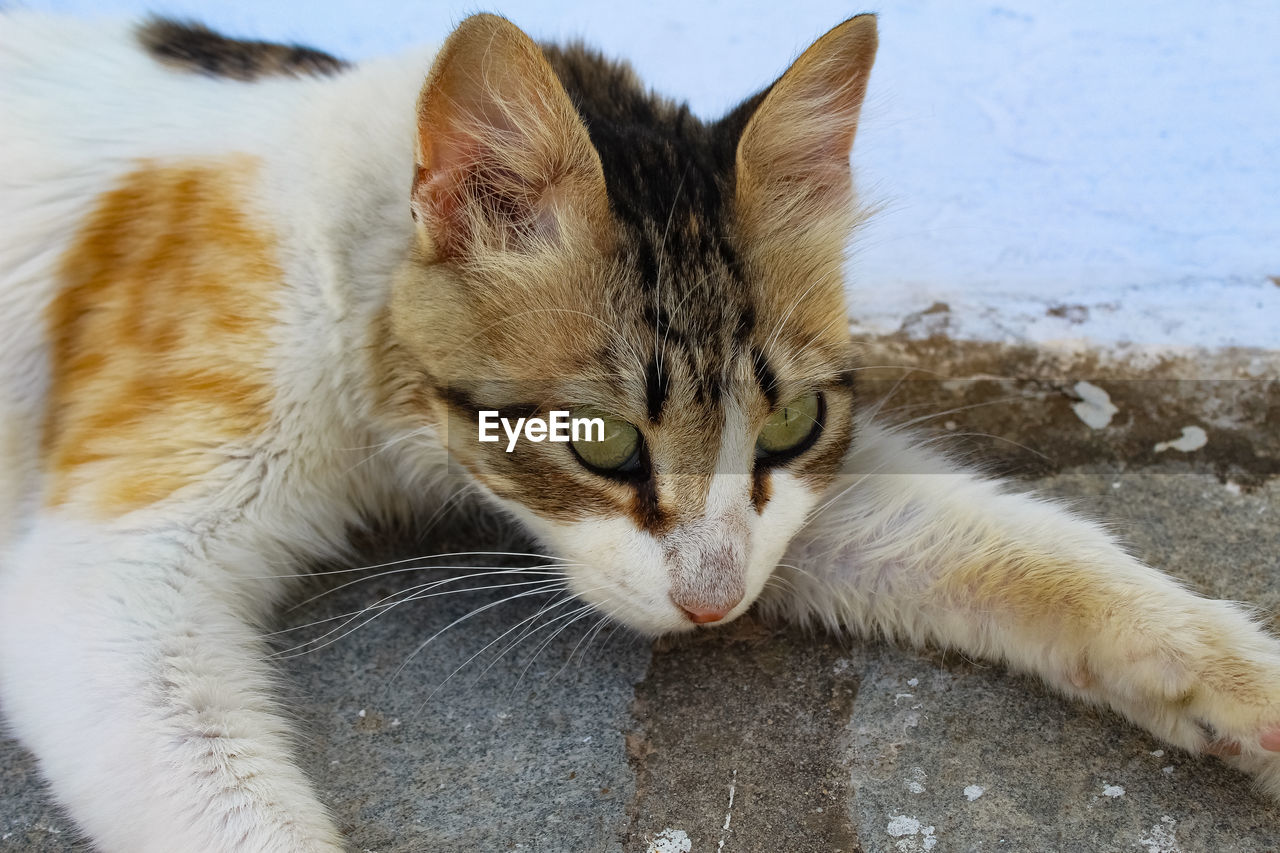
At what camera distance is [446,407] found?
5.63 ft

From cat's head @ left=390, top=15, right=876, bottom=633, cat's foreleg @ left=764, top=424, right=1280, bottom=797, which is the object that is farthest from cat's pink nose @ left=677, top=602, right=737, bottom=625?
cat's foreleg @ left=764, top=424, right=1280, bottom=797

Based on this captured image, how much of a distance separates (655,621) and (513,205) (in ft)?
2.24

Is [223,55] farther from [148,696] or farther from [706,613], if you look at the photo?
[706,613]

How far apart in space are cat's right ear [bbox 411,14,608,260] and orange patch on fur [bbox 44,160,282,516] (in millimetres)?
374

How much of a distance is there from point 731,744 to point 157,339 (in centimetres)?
113

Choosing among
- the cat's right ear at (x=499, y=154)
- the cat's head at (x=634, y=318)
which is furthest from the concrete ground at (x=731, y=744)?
the cat's right ear at (x=499, y=154)

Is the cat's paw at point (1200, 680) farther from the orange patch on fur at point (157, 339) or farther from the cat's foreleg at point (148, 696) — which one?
the orange patch on fur at point (157, 339)

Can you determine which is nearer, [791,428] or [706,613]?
[706,613]

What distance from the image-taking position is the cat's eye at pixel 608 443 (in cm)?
155

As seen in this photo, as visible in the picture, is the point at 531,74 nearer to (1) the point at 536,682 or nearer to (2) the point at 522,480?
(2) the point at 522,480

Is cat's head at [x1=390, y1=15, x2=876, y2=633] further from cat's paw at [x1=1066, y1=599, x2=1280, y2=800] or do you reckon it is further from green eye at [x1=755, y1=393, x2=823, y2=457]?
cat's paw at [x1=1066, y1=599, x2=1280, y2=800]

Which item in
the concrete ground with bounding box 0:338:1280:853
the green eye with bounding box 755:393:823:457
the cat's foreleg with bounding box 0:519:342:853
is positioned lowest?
the concrete ground with bounding box 0:338:1280:853

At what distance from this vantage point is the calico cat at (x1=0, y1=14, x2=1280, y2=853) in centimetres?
150

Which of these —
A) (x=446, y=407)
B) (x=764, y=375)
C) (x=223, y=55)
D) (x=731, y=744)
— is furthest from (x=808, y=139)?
(x=223, y=55)
